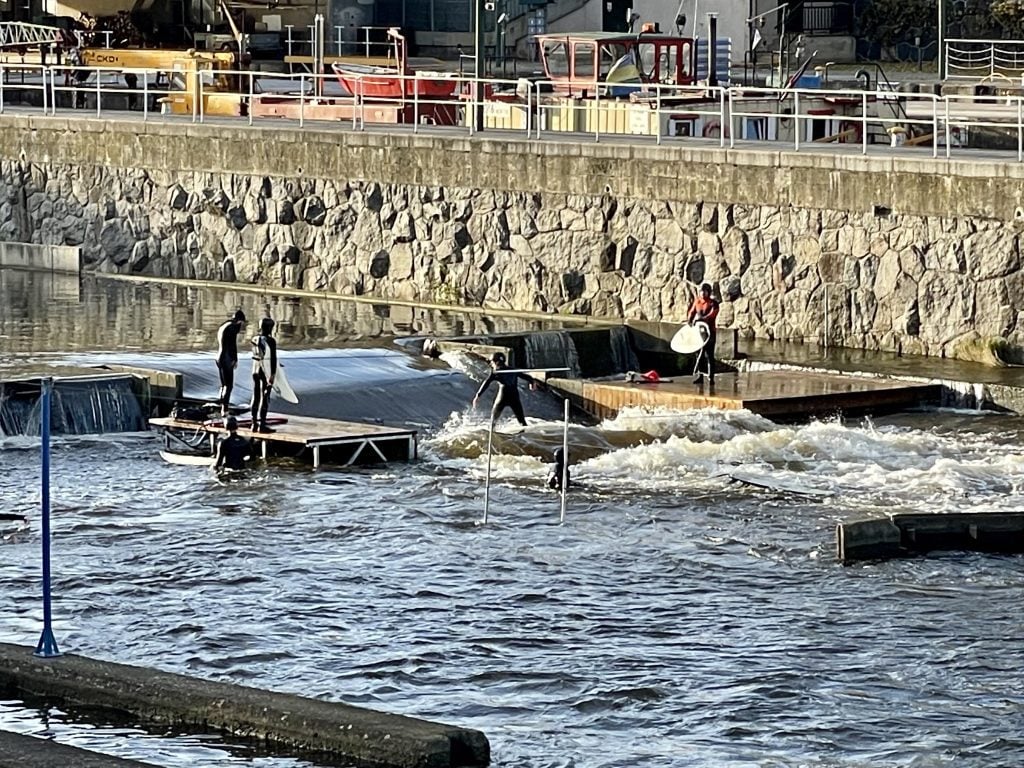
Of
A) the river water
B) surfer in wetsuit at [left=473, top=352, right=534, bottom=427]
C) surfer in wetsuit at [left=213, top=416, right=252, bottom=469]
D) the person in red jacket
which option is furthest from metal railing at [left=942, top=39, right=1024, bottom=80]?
surfer in wetsuit at [left=213, top=416, right=252, bottom=469]

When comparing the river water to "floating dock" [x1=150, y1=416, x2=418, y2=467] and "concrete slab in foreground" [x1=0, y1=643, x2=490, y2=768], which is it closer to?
"concrete slab in foreground" [x1=0, y1=643, x2=490, y2=768]

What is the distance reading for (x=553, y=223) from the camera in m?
35.1

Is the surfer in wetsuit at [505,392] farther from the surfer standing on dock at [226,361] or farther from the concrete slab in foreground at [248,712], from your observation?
the concrete slab in foreground at [248,712]

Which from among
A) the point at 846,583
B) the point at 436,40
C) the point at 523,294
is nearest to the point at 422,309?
the point at 523,294

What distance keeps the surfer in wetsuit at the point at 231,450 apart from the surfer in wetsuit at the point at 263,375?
1.62 feet

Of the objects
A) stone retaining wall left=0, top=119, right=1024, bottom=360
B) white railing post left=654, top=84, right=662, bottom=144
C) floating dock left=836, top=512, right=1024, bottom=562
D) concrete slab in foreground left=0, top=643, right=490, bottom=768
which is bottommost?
concrete slab in foreground left=0, top=643, right=490, bottom=768

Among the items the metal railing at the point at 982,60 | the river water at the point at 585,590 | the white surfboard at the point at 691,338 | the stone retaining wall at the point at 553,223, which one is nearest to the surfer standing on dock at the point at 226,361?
the river water at the point at 585,590

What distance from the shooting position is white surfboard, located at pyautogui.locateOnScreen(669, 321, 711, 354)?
29.5 m

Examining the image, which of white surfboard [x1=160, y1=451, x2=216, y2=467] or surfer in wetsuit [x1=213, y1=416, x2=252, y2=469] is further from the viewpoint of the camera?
white surfboard [x1=160, y1=451, x2=216, y2=467]

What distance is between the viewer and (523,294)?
3562 cm

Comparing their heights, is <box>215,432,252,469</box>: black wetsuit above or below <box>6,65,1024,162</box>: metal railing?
below

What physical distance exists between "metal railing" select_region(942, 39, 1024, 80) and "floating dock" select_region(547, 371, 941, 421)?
2065 centimetres

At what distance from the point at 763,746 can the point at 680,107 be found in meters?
24.0

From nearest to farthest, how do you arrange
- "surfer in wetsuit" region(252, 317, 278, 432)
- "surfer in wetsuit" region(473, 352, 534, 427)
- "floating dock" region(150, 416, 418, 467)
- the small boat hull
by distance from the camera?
"floating dock" region(150, 416, 418, 467), "surfer in wetsuit" region(252, 317, 278, 432), "surfer in wetsuit" region(473, 352, 534, 427), the small boat hull
